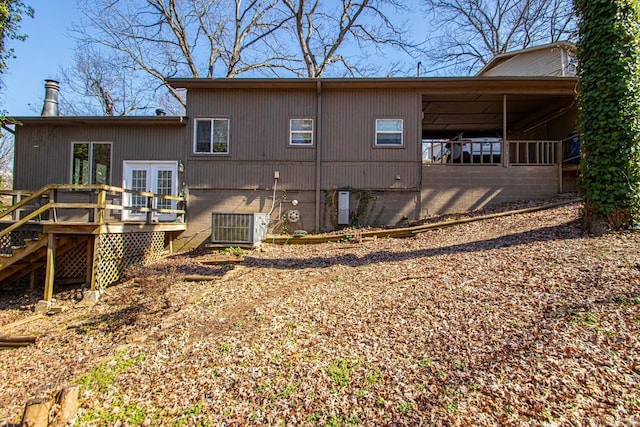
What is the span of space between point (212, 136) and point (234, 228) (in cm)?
352

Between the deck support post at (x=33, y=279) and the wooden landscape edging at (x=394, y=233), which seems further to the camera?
the wooden landscape edging at (x=394, y=233)

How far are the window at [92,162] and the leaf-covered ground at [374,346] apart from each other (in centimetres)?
530

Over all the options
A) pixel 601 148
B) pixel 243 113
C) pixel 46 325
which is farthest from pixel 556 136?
pixel 46 325

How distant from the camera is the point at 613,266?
4.31 metres

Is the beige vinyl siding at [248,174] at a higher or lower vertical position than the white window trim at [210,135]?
lower

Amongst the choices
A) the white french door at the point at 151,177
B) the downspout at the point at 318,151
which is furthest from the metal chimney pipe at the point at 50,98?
the downspout at the point at 318,151

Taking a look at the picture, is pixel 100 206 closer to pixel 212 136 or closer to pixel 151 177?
pixel 151 177

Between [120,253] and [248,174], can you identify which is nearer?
[120,253]

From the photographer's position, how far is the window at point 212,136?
1057 centimetres

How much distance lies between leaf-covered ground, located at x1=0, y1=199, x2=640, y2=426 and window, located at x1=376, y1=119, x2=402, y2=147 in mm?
5102

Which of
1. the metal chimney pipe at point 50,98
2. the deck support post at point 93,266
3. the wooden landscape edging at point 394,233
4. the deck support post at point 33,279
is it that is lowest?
the deck support post at point 33,279

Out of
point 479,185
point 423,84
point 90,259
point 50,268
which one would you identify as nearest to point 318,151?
point 423,84

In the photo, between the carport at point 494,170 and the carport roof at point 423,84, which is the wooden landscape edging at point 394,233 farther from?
the carport roof at point 423,84

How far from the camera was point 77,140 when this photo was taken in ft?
34.4
